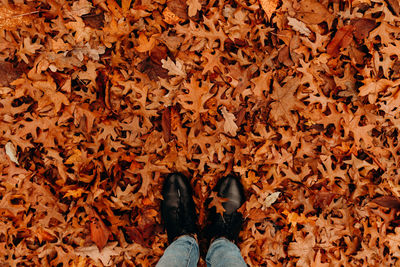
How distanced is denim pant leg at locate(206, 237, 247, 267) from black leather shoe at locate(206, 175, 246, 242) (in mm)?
82

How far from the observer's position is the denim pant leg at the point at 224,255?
1735 mm

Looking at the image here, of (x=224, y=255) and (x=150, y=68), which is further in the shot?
(x=150, y=68)

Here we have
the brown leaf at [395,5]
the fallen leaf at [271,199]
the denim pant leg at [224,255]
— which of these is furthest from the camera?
the fallen leaf at [271,199]

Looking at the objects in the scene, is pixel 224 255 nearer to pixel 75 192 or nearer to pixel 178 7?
pixel 75 192

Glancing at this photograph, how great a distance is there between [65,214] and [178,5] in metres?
1.99

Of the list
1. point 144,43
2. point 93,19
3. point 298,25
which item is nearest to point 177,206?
point 144,43

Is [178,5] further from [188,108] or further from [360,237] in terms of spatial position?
[360,237]

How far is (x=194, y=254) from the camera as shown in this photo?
1929 millimetres

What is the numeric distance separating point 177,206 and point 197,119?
775 millimetres

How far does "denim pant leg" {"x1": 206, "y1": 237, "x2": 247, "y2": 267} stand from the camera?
1.74 m

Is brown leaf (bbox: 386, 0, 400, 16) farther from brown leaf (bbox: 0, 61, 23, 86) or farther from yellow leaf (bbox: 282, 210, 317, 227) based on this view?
brown leaf (bbox: 0, 61, 23, 86)

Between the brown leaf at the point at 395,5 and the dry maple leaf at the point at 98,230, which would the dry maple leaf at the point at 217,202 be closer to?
the dry maple leaf at the point at 98,230

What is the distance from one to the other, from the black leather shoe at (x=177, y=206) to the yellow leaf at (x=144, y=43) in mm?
1082

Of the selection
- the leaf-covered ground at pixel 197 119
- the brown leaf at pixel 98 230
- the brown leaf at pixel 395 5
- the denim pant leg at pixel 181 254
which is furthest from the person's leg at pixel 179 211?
the brown leaf at pixel 395 5
